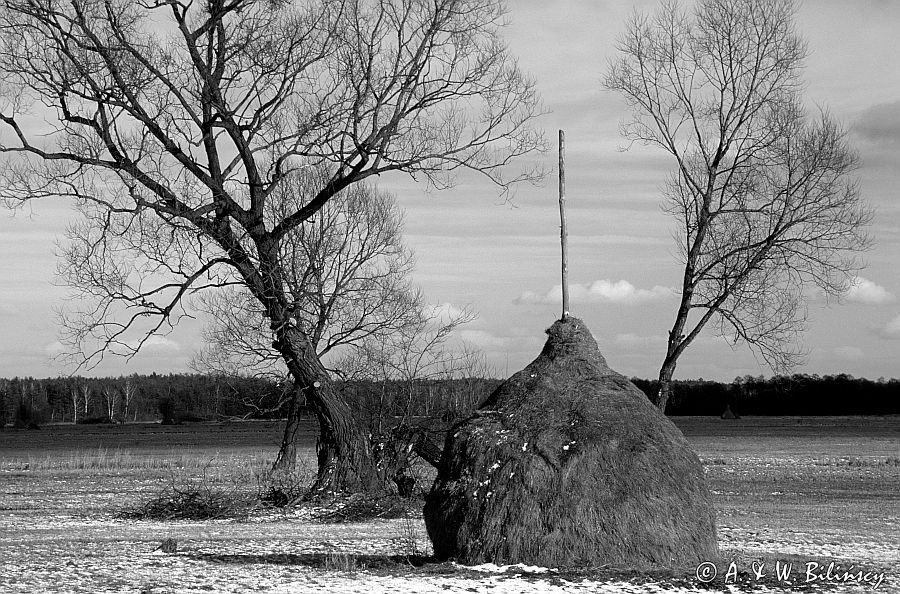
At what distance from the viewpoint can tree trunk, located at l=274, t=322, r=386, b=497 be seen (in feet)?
69.3

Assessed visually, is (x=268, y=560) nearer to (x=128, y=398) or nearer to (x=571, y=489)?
(x=571, y=489)

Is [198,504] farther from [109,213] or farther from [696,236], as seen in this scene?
[696,236]

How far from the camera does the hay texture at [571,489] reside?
10.4 metres

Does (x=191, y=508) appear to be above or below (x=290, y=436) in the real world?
below

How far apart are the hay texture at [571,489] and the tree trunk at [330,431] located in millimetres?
10078

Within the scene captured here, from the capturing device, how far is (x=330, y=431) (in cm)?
2159

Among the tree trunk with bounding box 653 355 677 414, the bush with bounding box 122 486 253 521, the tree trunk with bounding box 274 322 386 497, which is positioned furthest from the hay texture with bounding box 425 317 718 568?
the tree trunk with bounding box 653 355 677 414

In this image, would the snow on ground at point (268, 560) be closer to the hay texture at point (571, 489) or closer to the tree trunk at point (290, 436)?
the hay texture at point (571, 489)

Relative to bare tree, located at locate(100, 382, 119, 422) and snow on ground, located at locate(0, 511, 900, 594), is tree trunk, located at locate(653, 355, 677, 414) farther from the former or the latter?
bare tree, located at locate(100, 382, 119, 422)

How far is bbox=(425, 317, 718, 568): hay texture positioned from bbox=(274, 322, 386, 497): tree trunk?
10078mm

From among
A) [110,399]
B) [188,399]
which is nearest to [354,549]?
[188,399]

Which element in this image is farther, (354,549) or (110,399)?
(110,399)

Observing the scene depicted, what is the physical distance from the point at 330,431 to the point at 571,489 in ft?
38.4

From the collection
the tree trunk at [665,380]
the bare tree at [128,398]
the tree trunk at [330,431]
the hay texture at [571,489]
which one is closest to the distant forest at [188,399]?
the bare tree at [128,398]
